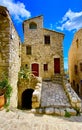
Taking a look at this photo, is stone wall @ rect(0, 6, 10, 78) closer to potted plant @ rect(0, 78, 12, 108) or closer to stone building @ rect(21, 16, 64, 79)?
potted plant @ rect(0, 78, 12, 108)

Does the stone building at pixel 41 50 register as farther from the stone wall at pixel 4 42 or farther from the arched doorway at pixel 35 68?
the stone wall at pixel 4 42

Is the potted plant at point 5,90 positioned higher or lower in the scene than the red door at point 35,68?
lower

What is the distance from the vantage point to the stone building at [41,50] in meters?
17.4

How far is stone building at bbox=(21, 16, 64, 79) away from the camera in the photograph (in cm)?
1738

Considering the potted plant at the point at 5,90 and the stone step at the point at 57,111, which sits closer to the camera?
the stone step at the point at 57,111

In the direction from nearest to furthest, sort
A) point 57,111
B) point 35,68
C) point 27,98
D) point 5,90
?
point 57,111
point 5,90
point 27,98
point 35,68

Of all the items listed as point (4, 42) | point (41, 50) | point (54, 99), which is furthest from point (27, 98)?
point (4, 42)

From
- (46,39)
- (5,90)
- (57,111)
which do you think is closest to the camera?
(57,111)

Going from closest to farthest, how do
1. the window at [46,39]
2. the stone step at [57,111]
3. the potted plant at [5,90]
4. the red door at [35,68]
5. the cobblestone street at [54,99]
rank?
the stone step at [57,111] → the potted plant at [5,90] → the cobblestone street at [54,99] → the red door at [35,68] → the window at [46,39]

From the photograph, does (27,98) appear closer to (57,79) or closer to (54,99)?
(57,79)

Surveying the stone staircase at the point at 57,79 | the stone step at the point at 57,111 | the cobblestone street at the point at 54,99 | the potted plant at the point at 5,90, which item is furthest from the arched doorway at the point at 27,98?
the stone step at the point at 57,111

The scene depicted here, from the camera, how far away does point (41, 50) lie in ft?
57.7

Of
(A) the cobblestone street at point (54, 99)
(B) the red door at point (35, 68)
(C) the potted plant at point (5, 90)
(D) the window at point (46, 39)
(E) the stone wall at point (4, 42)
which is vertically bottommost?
(A) the cobblestone street at point (54, 99)

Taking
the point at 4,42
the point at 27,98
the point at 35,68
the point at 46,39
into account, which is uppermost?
the point at 46,39
